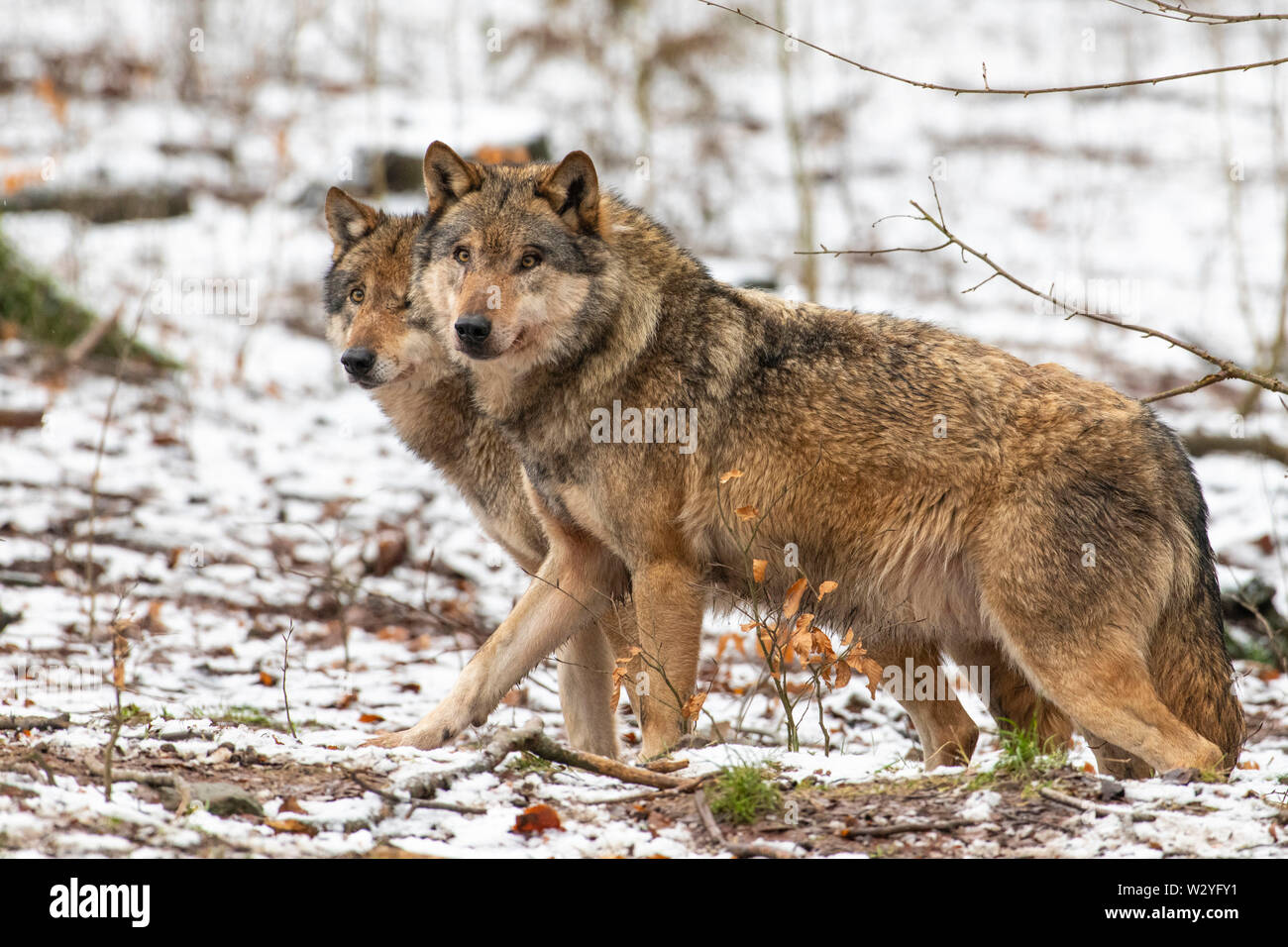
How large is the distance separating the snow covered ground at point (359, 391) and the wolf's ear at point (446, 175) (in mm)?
2226

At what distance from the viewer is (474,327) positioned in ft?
16.1

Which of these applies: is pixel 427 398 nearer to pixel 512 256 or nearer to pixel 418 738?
pixel 512 256

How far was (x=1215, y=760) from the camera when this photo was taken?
465 centimetres

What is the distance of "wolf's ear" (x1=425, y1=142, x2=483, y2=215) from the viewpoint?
17.8 feet

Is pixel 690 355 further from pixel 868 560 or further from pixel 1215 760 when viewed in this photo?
pixel 1215 760

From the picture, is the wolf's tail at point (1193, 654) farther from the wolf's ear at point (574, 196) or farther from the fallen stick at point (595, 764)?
the wolf's ear at point (574, 196)

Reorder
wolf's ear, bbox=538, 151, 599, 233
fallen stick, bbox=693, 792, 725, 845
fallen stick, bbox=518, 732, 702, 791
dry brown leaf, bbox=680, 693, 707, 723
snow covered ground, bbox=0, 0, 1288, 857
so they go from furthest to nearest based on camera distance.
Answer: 1. wolf's ear, bbox=538, 151, 599, 233
2. dry brown leaf, bbox=680, 693, 707, 723
3. fallen stick, bbox=518, 732, 702, 791
4. snow covered ground, bbox=0, 0, 1288, 857
5. fallen stick, bbox=693, 792, 725, 845

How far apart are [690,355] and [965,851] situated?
248cm

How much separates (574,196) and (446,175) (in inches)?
A: 24.1

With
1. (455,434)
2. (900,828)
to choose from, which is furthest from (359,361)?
(900,828)

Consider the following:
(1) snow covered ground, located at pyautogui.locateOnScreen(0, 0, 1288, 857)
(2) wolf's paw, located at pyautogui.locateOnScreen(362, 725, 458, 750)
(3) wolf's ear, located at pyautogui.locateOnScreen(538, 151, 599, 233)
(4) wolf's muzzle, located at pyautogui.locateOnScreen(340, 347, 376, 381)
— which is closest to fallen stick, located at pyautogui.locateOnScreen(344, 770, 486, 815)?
(1) snow covered ground, located at pyautogui.locateOnScreen(0, 0, 1288, 857)

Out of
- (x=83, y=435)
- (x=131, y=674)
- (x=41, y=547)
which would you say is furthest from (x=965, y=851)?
(x=83, y=435)

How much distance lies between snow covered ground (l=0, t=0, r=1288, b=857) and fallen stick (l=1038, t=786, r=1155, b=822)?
4 cm

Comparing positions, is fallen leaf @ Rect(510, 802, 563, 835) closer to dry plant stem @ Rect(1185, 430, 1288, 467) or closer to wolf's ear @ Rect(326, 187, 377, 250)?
wolf's ear @ Rect(326, 187, 377, 250)
